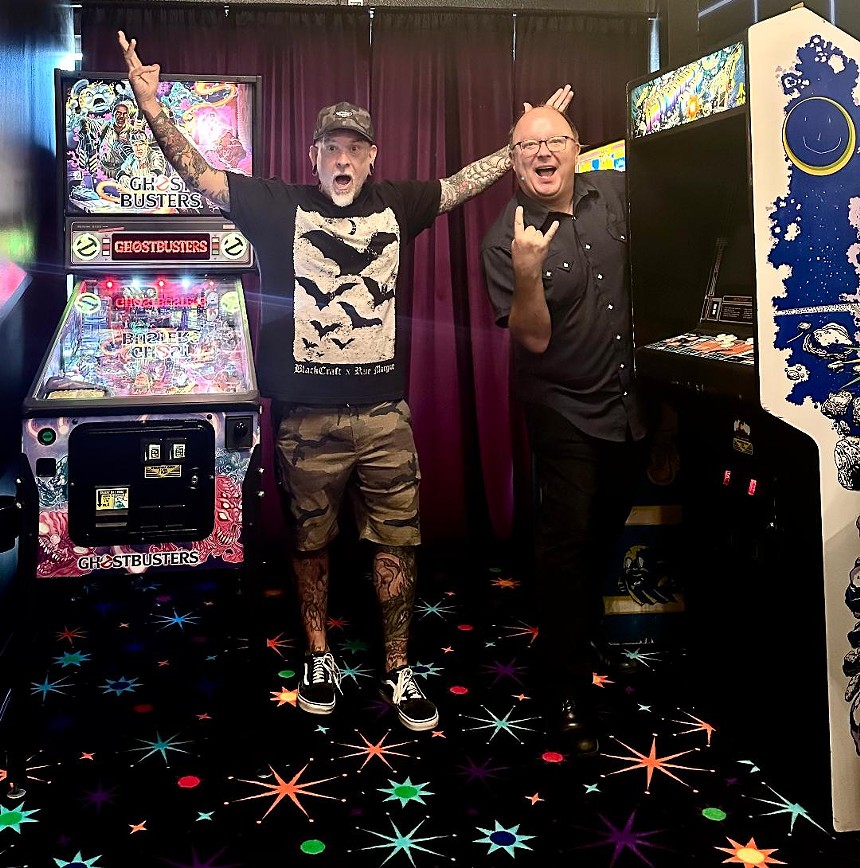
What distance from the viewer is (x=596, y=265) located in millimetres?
2605

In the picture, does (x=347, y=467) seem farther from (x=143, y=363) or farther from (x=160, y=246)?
(x=160, y=246)

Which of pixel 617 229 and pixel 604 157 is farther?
pixel 604 157

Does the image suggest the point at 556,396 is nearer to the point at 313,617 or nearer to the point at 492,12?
the point at 313,617

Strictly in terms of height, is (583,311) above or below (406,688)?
above

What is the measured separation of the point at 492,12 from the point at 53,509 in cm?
274

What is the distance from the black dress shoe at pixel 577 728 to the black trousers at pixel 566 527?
0.04 m

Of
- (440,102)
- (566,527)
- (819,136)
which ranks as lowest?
(566,527)

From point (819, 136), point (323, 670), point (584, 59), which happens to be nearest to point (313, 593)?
point (323, 670)

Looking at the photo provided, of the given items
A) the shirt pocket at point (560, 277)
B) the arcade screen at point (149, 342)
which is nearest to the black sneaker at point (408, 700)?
the arcade screen at point (149, 342)

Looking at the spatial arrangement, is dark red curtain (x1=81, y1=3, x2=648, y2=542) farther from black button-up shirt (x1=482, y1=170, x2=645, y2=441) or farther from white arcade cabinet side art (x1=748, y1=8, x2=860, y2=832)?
white arcade cabinet side art (x1=748, y1=8, x2=860, y2=832)

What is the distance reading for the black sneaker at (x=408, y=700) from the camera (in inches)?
106

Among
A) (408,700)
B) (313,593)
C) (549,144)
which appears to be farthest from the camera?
(313,593)

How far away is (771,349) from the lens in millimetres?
2088

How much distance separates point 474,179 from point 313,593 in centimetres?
141
